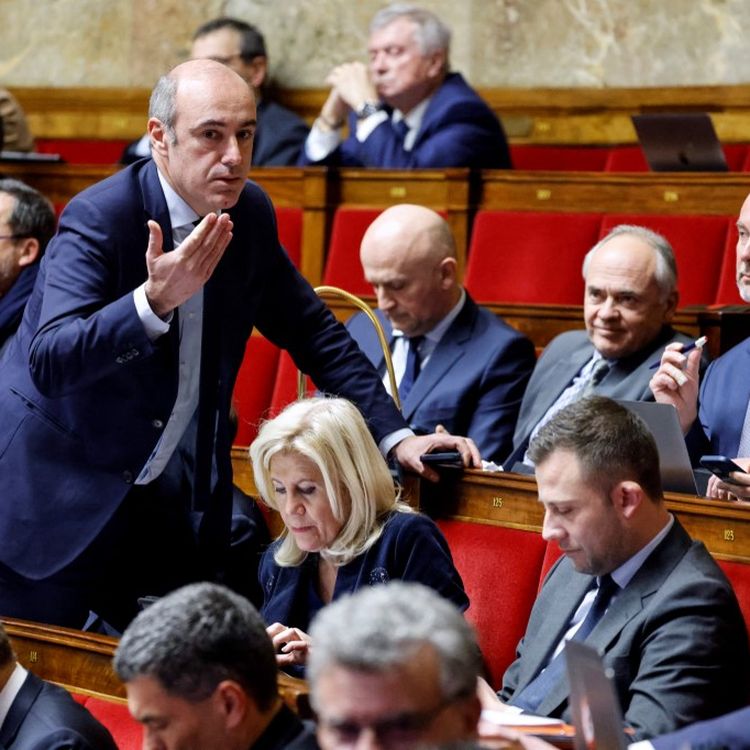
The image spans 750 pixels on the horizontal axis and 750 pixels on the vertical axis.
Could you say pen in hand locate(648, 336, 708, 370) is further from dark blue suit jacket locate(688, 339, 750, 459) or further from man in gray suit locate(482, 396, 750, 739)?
man in gray suit locate(482, 396, 750, 739)

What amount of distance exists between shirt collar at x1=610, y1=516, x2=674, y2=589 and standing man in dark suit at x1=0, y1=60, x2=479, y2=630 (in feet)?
1.66

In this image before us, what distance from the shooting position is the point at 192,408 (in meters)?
1.98

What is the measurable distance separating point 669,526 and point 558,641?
0.70ft

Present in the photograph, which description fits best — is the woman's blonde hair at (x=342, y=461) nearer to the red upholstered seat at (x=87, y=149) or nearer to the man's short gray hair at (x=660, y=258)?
the man's short gray hair at (x=660, y=258)

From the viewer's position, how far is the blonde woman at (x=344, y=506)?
6.30 feet

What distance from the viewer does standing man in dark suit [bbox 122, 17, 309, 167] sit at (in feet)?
13.7

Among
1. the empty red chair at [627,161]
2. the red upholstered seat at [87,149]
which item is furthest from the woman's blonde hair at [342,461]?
the red upholstered seat at [87,149]

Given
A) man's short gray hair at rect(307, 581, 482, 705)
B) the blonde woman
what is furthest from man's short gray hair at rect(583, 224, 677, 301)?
man's short gray hair at rect(307, 581, 482, 705)

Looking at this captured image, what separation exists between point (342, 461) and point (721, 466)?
1.54 ft

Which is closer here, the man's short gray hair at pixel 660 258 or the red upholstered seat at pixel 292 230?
the man's short gray hair at pixel 660 258

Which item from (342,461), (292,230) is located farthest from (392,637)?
(292,230)

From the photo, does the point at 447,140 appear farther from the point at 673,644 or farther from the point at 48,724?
the point at 48,724

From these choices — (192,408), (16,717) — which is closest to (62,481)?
(192,408)

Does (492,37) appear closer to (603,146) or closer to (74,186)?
(603,146)
